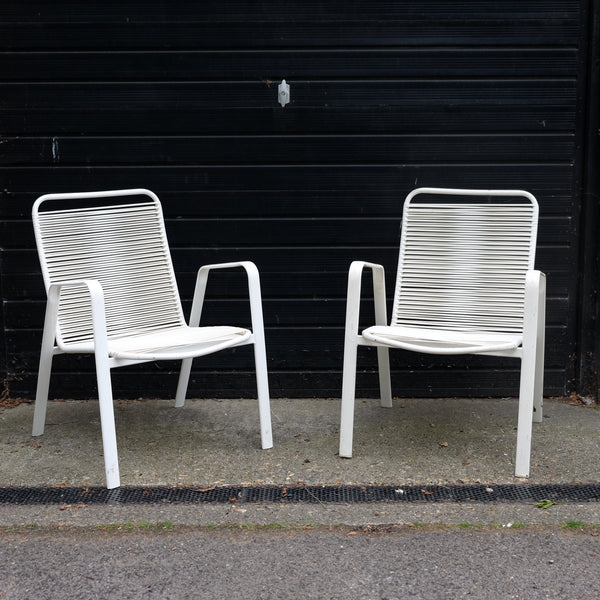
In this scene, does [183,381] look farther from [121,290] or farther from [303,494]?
[303,494]

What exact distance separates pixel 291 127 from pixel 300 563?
6.19 ft

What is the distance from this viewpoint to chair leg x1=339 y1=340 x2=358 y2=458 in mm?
2480

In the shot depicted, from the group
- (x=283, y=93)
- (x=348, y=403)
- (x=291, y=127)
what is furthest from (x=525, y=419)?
(x=283, y=93)

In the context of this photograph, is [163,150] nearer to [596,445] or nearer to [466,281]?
[466,281]

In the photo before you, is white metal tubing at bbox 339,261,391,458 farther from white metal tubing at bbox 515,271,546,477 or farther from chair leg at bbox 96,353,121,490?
chair leg at bbox 96,353,121,490

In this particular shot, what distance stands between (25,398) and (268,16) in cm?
197

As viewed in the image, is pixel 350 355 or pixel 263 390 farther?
pixel 263 390

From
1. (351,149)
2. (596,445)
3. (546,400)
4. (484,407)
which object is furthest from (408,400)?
(351,149)

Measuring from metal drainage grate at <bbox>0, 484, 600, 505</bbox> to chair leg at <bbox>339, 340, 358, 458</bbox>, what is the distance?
24cm

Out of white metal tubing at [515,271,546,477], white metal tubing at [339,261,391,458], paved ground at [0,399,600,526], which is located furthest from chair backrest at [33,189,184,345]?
white metal tubing at [515,271,546,477]

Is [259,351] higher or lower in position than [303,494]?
higher

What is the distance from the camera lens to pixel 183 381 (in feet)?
10.0

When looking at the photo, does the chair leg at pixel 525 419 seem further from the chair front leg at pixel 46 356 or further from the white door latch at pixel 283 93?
the chair front leg at pixel 46 356

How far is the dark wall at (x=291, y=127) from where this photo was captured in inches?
119
